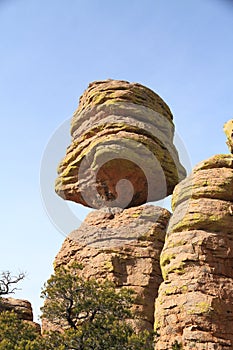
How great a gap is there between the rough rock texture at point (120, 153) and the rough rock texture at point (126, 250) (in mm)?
3851

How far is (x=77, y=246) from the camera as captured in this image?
112 feet

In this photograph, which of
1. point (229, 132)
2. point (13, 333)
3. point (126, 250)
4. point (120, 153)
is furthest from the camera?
point (120, 153)

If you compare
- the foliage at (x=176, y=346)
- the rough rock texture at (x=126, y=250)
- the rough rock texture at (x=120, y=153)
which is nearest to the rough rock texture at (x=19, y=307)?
the rough rock texture at (x=126, y=250)

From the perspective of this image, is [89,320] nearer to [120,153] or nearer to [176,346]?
[176,346]

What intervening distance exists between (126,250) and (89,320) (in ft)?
27.4

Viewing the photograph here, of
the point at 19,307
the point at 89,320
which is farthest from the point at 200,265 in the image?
the point at 19,307

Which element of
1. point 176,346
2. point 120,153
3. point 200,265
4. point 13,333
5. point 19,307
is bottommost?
point 176,346

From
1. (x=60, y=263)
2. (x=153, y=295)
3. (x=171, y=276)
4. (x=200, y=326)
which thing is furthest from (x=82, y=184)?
(x=200, y=326)

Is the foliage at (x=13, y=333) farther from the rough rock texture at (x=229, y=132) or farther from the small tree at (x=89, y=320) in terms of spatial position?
the rough rock texture at (x=229, y=132)

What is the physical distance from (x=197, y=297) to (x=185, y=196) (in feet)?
20.1

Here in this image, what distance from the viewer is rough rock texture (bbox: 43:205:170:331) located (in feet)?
101

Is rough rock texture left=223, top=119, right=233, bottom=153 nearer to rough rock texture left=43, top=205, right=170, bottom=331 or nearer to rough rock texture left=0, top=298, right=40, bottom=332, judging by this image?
rough rock texture left=43, top=205, right=170, bottom=331

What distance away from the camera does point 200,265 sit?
25.2m

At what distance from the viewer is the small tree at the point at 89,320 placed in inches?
896
